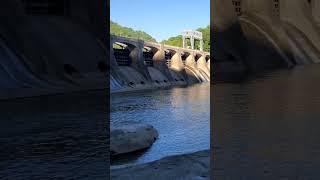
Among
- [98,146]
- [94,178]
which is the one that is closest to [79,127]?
[98,146]

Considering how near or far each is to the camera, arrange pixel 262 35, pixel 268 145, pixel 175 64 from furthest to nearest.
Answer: pixel 175 64 < pixel 262 35 < pixel 268 145

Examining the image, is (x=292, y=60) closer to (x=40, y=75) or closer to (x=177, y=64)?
(x=177, y=64)

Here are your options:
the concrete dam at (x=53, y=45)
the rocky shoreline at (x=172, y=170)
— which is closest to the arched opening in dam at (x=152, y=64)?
the concrete dam at (x=53, y=45)

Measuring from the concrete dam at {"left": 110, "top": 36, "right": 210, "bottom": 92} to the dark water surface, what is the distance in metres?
14.7

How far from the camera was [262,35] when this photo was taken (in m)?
32.5

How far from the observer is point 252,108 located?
34.4ft

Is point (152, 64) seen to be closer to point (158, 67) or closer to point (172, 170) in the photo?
point (158, 67)

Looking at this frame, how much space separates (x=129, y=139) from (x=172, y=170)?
322cm

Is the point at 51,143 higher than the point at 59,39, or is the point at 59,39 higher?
the point at 59,39

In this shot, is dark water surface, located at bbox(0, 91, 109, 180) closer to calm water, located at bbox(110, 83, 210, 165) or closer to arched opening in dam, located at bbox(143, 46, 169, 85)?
calm water, located at bbox(110, 83, 210, 165)

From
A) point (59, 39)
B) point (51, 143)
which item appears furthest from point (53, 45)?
point (51, 143)

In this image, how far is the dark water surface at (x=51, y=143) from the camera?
478cm

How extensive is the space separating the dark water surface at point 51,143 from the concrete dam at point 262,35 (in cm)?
1439

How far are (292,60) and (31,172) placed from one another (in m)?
30.1
